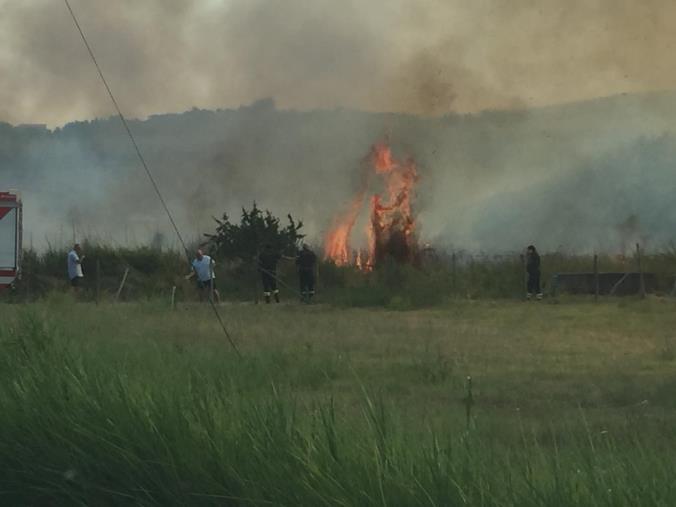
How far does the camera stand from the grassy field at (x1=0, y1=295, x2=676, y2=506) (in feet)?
15.8

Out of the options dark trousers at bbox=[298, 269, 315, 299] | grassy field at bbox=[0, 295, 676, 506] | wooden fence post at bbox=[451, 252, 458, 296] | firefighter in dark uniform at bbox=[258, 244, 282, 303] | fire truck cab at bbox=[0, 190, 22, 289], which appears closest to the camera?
grassy field at bbox=[0, 295, 676, 506]

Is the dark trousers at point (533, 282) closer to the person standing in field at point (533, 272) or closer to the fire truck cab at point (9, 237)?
the person standing in field at point (533, 272)

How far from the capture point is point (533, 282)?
104ft

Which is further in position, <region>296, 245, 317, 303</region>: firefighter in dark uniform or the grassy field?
<region>296, 245, 317, 303</region>: firefighter in dark uniform

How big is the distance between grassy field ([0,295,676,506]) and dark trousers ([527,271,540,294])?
667 inches

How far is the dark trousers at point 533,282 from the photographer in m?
31.5

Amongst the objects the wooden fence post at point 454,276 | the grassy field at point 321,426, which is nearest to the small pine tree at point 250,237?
the wooden fence post at point 454,276

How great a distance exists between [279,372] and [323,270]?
89.7ft

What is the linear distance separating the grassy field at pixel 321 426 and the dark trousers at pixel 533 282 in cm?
1693

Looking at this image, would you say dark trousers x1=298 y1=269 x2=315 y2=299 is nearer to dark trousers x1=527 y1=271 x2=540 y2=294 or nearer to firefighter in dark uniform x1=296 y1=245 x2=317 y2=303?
firefighter in dark uniform x1=296 y1=245 x2=317 y2=303

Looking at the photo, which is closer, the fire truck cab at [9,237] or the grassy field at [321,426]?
the grassy field at [321,426]

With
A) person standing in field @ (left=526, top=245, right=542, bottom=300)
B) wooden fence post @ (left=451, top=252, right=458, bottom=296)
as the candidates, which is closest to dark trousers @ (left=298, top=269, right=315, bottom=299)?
wooden fence post @ (left=451, top=252, right=458, bottom=296)

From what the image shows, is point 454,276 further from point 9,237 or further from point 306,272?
point 9,237

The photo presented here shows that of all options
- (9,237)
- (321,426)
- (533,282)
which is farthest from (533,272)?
(321,426)
